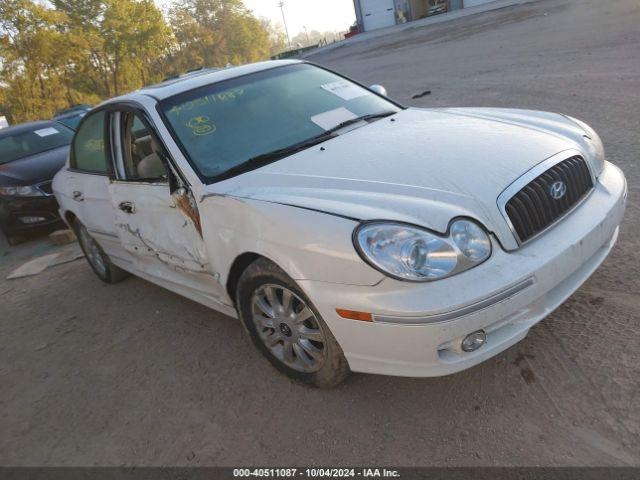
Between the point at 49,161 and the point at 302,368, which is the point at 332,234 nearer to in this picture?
the point at 302,368

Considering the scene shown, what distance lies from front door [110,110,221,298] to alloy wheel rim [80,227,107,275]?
1.07 meters

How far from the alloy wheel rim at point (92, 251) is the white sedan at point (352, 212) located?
44.2 inches

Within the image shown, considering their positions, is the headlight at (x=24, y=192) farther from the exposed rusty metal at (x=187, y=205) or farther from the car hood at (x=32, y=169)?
the exposed rusty metal at (x=187, y=205)

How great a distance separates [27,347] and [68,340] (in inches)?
14.1

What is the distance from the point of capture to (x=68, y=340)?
417 cm

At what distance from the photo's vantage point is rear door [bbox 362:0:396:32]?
4262 cm

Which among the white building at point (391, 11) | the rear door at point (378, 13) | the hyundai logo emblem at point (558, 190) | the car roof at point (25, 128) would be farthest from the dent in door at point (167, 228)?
the rear door at point (378, 13)

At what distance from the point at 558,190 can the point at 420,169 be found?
0.66 metres

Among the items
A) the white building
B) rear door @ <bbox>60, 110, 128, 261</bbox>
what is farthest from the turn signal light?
the white building

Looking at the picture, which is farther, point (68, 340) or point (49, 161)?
point (49, 161)

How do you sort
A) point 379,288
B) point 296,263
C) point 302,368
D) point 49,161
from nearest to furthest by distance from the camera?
point 379,288
point 296,263
point 302,368
point 49,161

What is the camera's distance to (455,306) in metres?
2.13

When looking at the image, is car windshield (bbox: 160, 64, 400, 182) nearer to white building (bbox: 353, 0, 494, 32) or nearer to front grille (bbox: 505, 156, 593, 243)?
front grille (bbox: 505, 156, 593, 243)

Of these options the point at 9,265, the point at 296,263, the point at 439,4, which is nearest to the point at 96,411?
the point at 296,263
